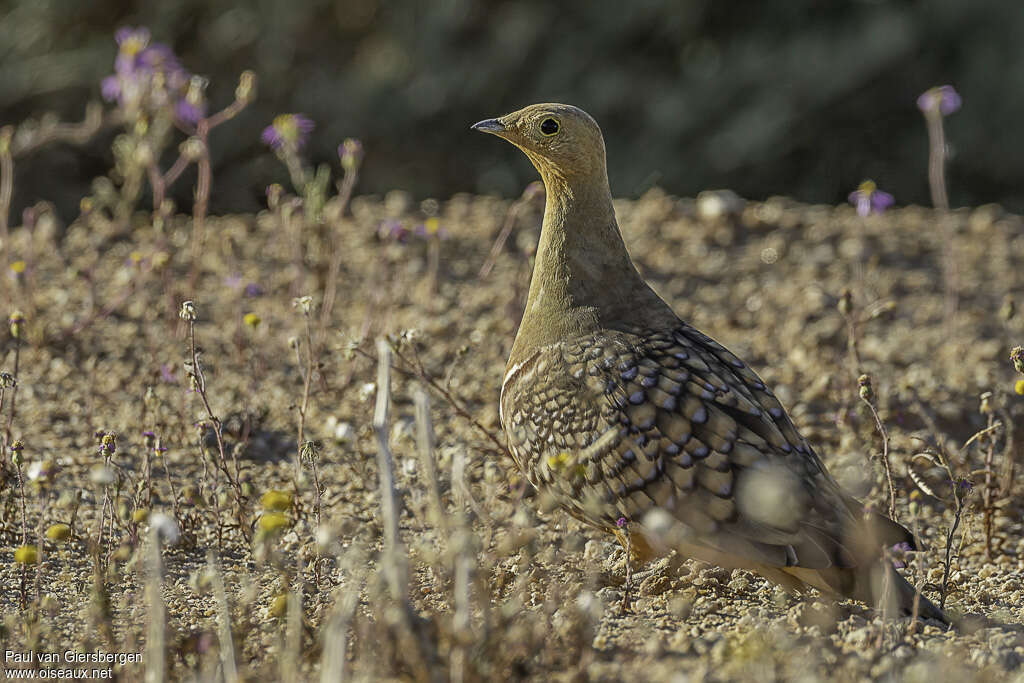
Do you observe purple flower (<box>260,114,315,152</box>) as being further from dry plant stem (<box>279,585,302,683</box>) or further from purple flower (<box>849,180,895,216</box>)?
dry plant stem (<box>279,585,302,683</box>)

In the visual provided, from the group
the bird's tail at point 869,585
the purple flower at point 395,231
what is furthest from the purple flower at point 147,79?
the bird's tail at point 869,585

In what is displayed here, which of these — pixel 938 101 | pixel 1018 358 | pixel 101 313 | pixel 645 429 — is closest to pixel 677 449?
pixel 645 429

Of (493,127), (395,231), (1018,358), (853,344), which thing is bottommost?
(1018,358)

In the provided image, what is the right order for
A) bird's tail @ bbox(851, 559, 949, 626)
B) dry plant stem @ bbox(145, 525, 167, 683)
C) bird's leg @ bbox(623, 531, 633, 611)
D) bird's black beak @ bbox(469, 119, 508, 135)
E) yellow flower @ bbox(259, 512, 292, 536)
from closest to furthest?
1. dry plant stem @ bbox(145, 525, 167, 683)
2. yellow flower @ bbox(259, 512, 292, 536)
3. bird's tail @ bbox(851, 559, 949, 626)
4. bird's leg @ bbox(623, 531, 633, 611)
5. bird's black beak @ bbox(469, 119, 508, 135)

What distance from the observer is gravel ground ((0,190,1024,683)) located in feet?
10.00

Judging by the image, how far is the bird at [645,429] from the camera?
3389 mm

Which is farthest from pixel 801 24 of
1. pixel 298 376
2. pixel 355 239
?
pixel 298 376

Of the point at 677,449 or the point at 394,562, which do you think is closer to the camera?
the point at 394,562

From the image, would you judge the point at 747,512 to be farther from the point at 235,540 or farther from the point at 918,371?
the point at 918,371

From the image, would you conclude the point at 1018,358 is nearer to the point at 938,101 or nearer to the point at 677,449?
the point at 677,449

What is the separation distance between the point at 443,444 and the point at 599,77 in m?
4.90

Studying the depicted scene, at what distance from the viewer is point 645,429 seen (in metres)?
3.56

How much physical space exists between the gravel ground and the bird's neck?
16.6 inches

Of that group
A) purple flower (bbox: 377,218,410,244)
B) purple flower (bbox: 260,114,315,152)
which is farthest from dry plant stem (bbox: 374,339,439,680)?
purple flower (bbox: 377,218,410,244)
